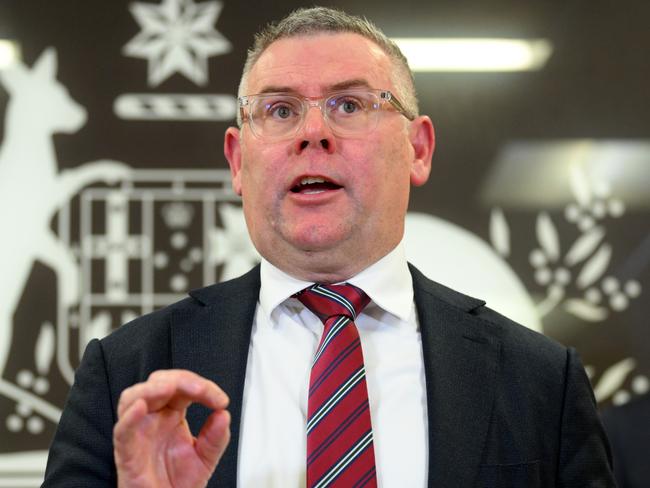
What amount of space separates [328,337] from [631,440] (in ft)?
4.27

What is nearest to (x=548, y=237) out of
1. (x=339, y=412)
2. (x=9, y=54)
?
(x=339, y=412)

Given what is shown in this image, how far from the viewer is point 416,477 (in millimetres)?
1624

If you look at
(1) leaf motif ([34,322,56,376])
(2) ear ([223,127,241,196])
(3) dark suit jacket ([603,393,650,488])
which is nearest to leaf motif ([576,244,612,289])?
(3) dark suit jacket ([603,393,650,488])

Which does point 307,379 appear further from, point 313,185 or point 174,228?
point 174,228

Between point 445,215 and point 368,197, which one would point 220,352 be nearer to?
point 368,197

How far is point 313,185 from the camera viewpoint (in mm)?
1780

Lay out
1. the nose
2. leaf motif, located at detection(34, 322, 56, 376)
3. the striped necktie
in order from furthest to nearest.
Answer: leaf motif, located at detection(34, 322, 56, 376) < the nose < the striped necktie

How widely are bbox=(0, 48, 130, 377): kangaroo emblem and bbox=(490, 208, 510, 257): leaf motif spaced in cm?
120

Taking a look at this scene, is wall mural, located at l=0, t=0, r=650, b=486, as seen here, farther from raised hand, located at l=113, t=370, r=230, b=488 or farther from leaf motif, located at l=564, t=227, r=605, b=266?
raised hand, located at l=113, t=370, r=230, b=488

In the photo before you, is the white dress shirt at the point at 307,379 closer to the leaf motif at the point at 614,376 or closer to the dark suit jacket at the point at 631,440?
the dark suit jacket at the point at 631,440

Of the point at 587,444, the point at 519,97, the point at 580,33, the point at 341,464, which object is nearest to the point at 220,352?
the point at 341,464

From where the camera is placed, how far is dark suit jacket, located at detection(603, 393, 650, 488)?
8.30ft

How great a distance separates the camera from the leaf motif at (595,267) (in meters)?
3.04

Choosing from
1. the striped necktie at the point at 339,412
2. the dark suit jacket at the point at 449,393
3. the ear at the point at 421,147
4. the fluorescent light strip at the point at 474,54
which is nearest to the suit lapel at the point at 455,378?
the dark suit jacket at the point at 449,393
